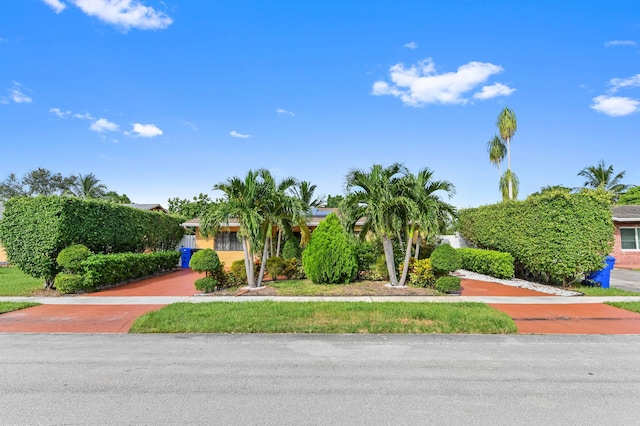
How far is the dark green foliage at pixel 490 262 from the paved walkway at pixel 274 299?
1.19 metres

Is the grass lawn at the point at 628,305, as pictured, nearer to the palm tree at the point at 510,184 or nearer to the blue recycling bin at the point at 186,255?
the blue recycling bin at the point at 186,255

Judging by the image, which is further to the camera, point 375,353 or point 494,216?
point 494,216

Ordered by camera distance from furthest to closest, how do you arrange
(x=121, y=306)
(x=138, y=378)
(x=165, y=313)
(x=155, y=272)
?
(x=155, y=272), (x=121, y=306), (x=165, y=313), (x=138, y=378)

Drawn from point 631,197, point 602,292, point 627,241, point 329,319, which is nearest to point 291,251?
point 329,319

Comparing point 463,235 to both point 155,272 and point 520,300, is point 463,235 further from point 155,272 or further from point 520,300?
point 155,272

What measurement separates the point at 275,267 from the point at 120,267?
19.0 ft

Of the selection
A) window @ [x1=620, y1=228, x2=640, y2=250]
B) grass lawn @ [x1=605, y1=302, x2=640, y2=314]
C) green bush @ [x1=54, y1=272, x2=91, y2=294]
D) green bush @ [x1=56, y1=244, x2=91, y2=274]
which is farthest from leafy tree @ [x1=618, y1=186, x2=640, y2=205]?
green bush @ [x1=54, y1=272, x2=91, y2=294]

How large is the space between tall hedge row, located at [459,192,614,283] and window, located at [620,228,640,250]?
1136 centimetres

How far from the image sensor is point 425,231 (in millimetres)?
10641

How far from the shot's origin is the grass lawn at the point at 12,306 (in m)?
8.54

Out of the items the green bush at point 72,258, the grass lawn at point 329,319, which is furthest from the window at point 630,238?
the green bush at point 72,258

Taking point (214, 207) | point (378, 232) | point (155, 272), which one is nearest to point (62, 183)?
point (155, 272)

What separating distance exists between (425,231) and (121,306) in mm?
9080

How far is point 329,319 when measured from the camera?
7.30 meters
